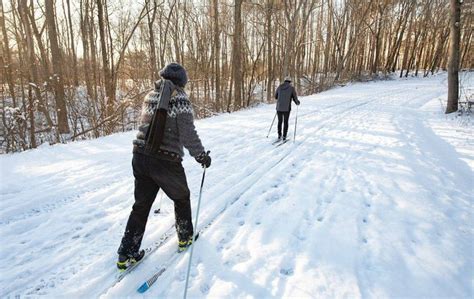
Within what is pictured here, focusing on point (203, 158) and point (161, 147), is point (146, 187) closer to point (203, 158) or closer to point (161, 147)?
point (161, 147)

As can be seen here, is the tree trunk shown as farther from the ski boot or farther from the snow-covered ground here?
the ski boot

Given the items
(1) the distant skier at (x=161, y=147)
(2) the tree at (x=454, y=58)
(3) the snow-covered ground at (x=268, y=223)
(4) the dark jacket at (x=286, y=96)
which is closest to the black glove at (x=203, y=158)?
(1) the distant skier at (x=161, y=147)

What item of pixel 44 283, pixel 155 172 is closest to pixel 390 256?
pixel 155 172

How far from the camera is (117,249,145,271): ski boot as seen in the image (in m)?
2.82

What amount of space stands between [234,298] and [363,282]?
4.21 feet

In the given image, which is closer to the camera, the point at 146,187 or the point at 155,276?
the point at 155,276

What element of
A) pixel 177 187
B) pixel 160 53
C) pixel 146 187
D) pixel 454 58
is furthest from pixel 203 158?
pixel 160 53

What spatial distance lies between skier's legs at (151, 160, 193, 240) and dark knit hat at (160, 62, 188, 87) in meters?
0.82

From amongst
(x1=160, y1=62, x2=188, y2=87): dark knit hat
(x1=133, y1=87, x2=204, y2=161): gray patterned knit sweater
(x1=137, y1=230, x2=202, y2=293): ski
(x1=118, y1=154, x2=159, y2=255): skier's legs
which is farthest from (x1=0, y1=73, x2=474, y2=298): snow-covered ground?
(x1=160, y1=62, x2=188, y2=87): dark knit hat

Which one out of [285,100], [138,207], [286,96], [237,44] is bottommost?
[138,207]

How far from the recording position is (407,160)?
5.99m

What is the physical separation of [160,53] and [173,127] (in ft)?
88.5

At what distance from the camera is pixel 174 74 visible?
2736 mm

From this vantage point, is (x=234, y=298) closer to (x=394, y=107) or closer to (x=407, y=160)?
(x=407, y=160)
